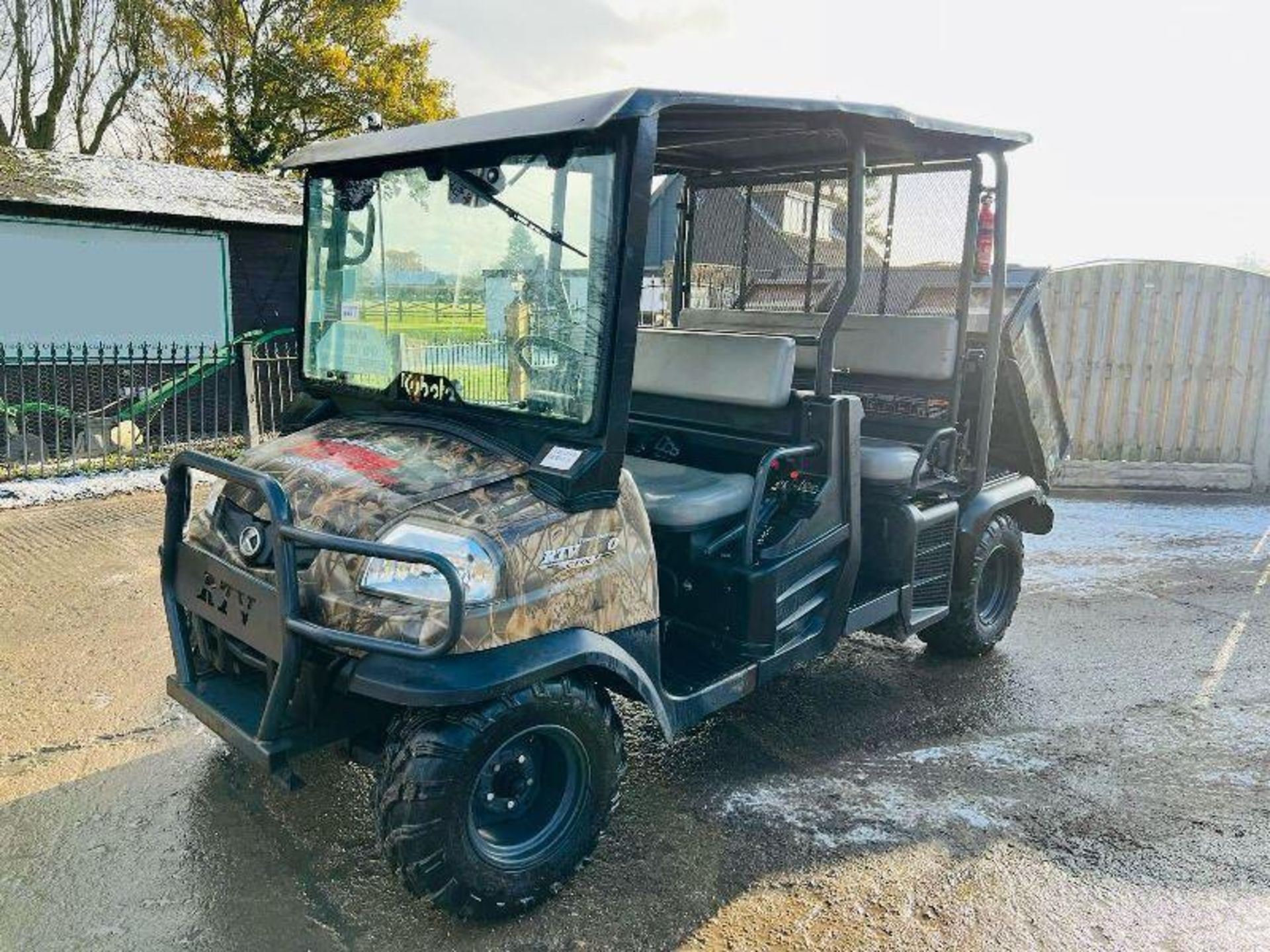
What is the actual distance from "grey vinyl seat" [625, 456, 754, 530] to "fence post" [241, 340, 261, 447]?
6.76 metres

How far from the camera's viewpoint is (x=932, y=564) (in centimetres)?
450

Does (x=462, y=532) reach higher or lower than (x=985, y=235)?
lower

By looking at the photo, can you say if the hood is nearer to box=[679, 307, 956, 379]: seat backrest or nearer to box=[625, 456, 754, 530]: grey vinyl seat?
box=[625, 456, 754, 530]: grey vinyl seat

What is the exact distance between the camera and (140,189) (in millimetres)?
11945

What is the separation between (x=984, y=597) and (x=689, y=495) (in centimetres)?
237

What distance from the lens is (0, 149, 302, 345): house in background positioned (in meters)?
11.0

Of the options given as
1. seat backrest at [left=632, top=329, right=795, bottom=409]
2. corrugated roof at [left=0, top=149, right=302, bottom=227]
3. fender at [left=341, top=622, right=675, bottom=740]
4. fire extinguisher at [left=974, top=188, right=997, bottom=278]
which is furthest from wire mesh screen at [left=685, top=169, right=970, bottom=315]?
corrugated roof at [left=0, top=149, right=302, bottom=227]

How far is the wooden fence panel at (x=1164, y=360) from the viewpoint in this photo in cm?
934

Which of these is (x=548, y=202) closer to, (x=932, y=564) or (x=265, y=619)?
(x=265, y=619)

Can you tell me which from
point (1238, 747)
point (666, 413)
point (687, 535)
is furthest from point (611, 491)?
point (1238, 747)

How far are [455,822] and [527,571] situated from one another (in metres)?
0.69

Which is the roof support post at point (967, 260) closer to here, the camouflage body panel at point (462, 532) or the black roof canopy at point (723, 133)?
the black roof canopy at point (723, 133)

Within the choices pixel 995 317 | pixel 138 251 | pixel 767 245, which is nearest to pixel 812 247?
pixel 767 245

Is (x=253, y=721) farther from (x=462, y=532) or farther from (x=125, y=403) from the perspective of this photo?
(x=125, y=403)
